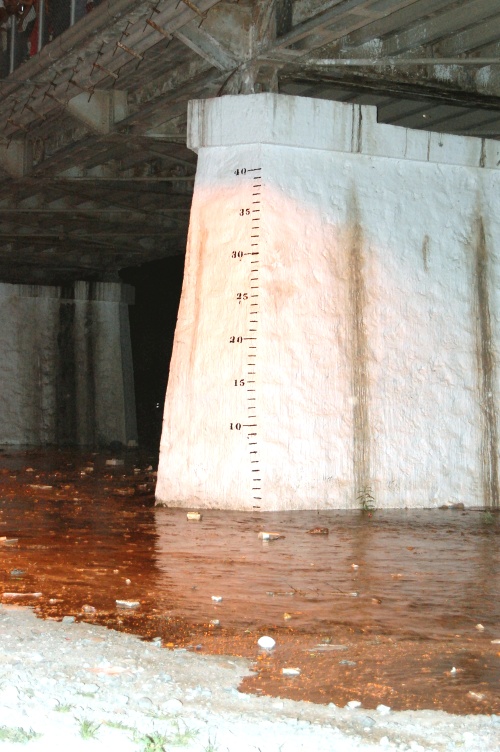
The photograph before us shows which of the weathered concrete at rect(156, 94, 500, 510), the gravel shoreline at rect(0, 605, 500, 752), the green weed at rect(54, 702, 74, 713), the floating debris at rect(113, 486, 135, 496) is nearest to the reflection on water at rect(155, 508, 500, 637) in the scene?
the weathered concrete at rect(156, 94, 500, 510)

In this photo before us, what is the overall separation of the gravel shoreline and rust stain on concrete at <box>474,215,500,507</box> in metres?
7.40

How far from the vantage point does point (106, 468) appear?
17797mm

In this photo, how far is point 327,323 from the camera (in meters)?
10.8

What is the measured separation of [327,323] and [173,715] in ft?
24.8

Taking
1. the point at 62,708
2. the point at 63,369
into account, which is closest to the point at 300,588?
the point at 62,708

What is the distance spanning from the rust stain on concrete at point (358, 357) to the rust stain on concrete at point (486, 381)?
1382mm

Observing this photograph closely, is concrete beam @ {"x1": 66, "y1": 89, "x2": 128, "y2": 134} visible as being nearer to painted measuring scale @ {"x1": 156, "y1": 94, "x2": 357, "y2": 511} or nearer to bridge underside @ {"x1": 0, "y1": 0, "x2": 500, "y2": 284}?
bridge underside @ {"x1": 0, "y1": 0, "x2": 500, "y2": 284}

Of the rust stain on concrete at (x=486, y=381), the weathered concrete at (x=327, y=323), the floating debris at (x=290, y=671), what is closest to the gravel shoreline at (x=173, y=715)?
the floating debris at (x=290, y=671)

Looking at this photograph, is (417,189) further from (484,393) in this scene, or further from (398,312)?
(484,393)

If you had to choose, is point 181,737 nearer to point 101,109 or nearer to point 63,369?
point 101,109

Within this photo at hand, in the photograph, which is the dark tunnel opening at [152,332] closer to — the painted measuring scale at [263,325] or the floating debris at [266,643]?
the painted measuring scale at [263,325]

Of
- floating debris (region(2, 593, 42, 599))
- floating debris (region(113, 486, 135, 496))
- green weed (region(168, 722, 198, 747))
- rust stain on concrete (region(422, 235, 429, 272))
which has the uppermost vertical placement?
rust stain on concrete (region(422, 235, 429, 272))

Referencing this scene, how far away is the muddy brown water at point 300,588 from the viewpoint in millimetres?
4320

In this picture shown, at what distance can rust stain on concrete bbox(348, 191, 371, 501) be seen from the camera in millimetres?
10766
